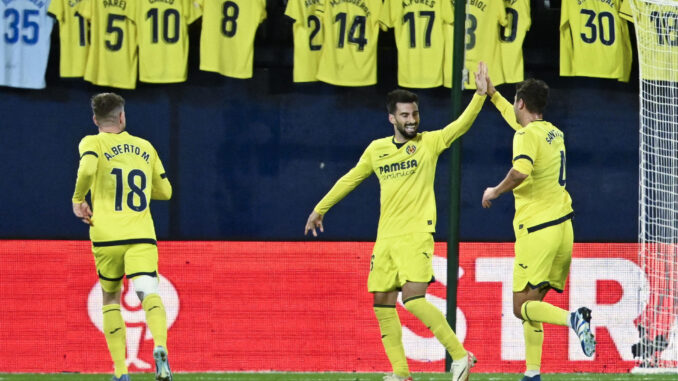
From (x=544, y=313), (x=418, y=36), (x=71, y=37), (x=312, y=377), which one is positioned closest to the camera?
(x=544, y=313)

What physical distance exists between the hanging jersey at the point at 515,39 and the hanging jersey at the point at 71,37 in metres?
4.28

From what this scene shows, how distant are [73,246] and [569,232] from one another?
4.81 metres

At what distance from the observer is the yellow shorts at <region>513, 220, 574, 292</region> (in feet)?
24.1

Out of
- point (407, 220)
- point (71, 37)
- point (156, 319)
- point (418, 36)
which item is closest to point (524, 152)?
point (407, 220)

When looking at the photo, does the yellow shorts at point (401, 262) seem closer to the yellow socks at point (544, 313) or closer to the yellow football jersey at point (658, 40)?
the yellow socks at point (544, 313)

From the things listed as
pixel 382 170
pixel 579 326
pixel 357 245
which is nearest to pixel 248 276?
pixel 357 245

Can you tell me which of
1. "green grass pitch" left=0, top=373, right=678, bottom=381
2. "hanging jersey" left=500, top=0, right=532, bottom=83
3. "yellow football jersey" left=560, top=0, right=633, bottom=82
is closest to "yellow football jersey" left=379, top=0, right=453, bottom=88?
"hanging jersey" left=500, top=0, right=532, bottom=83

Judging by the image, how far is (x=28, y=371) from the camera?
10.1m

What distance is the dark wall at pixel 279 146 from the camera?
488 inches

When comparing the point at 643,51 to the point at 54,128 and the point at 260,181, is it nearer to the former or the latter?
the point at 260,181

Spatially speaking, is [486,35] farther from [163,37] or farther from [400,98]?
[400,98]

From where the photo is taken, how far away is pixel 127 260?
740cm

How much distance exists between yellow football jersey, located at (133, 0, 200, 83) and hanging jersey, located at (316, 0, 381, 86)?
136 cm

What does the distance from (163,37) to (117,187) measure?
4.49m
